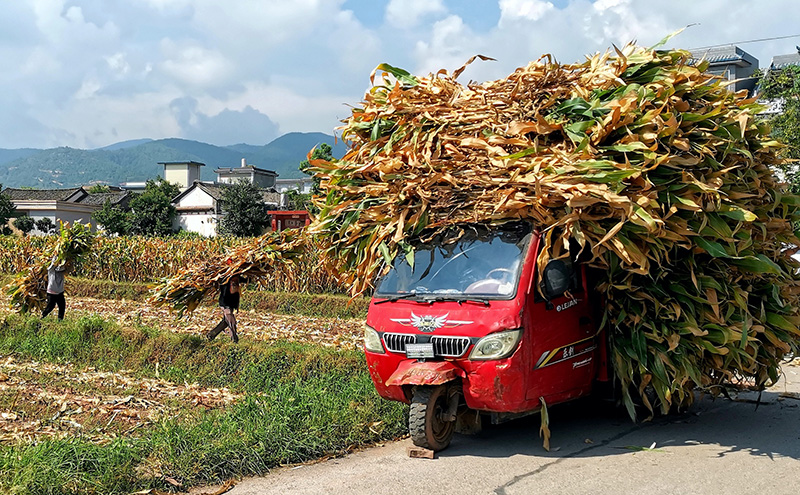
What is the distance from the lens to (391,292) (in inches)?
297

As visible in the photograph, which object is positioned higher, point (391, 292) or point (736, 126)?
point (736, 126)

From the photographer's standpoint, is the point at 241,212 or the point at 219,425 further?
the point at 241,212

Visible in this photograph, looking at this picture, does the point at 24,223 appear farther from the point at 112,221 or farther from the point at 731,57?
the point at 731,57

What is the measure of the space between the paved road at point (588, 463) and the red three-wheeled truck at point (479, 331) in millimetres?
452

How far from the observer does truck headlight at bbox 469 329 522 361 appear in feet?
21.6

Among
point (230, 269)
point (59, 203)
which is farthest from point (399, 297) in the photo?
point (59, 203)

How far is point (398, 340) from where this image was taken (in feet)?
23.4

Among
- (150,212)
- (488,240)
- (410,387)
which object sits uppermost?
(150,212)

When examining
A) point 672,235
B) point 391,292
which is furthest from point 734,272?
point 391,292

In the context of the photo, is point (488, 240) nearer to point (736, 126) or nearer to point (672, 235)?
point (672, 235)

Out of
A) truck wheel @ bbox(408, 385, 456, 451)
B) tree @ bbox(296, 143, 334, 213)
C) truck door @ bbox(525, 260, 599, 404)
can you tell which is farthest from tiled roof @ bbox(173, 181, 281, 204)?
truck wheel @ bbox(408, 385, 456, 451)

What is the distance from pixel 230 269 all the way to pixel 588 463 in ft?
25.7

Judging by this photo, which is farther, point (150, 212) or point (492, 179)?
point (150, 212)

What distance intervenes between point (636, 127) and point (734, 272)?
192 cm
